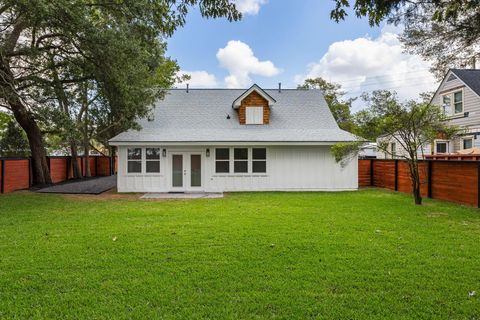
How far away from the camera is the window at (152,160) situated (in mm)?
15160

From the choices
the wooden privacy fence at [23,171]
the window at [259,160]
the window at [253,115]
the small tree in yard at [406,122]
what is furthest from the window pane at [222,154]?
the wooden privacy fence at [23,171]

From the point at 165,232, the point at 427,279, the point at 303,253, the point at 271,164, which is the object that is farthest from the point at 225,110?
the point at 427,279

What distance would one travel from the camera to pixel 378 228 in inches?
288

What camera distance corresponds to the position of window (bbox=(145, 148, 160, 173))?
15160 mm

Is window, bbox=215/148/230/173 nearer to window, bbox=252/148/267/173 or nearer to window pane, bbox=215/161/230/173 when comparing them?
window pane, bbox=215/161/230/173

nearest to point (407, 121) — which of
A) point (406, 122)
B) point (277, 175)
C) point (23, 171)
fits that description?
point (406, 122)

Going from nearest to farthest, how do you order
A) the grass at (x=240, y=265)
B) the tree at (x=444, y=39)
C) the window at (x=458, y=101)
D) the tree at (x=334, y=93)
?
the grass at (x=240, y=265) → the tree at (x=444, y=39) → the window at (x=458, y=101) → the tree at (x=334, y=93)

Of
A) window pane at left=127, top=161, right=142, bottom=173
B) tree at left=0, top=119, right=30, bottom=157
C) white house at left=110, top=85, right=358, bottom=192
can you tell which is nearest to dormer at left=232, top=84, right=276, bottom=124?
white house at left=110, top=85, right=358, bottom=192

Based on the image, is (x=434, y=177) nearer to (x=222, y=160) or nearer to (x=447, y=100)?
(x=222, y=160)

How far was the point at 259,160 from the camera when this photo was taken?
15469 mm

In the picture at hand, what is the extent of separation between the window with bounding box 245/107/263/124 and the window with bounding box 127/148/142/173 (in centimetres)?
575

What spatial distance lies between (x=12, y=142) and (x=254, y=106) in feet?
62.2

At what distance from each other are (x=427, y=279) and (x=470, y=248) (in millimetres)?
2123

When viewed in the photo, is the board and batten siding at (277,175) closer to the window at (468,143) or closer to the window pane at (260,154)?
the window pane at (260,154)
